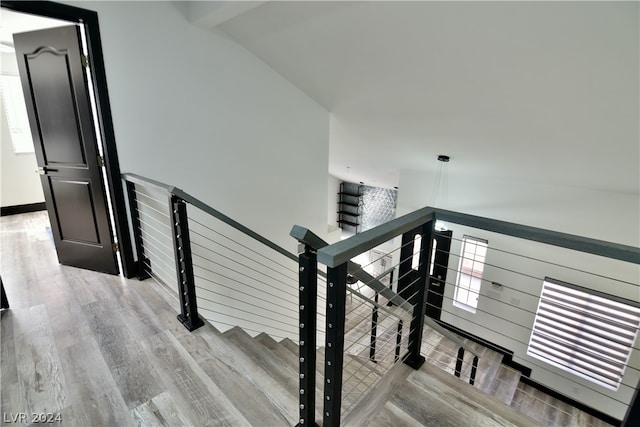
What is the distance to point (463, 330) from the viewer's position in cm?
605

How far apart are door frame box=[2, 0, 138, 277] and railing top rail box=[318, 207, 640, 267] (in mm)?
2240

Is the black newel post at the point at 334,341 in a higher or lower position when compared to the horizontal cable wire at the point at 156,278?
higher

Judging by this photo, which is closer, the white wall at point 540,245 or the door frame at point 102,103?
the door frame at point 102,103

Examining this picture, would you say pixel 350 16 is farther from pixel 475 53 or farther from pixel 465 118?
pixel 465 118

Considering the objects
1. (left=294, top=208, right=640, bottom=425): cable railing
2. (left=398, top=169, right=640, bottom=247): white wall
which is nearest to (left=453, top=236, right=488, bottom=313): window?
(left=294, top=208, right=640, bottom=425): cable railing

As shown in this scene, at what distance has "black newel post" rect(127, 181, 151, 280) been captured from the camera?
8.67ft

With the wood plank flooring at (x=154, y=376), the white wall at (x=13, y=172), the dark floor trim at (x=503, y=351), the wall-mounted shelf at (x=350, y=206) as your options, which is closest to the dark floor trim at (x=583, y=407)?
the dark floor trim at (x=503, y=351)

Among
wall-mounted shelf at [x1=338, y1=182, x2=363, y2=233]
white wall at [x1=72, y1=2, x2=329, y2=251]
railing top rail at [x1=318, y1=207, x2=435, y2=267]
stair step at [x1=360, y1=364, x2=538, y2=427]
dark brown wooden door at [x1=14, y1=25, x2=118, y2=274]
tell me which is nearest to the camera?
railing top rail at [x1=318, y1=207, x2=435, y2=267]

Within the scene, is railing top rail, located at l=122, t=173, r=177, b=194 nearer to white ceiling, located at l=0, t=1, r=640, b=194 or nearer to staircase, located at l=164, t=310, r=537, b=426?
staircase, located at l=164, t=310, r=537, b=426

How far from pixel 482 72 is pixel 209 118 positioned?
2349 mm

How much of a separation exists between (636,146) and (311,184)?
3129mm

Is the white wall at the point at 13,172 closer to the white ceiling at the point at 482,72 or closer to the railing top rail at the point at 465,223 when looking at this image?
the white ceiling at the point at 482,72

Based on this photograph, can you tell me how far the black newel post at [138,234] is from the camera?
264cm

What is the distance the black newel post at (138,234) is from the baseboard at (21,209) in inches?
132
